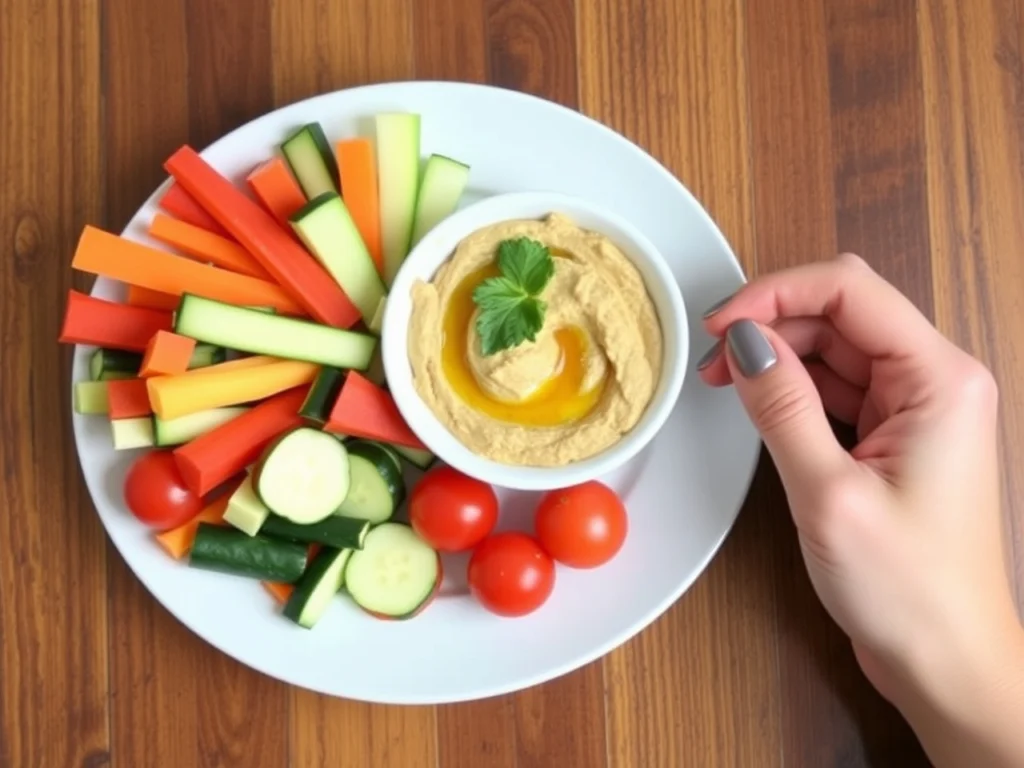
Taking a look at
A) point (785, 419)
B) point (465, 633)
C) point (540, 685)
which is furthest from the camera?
point (540, 685)

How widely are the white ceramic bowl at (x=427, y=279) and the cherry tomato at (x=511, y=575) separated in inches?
6.2

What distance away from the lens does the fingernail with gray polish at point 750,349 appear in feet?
6.44

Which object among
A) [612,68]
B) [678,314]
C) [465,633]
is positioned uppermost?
[612,68]

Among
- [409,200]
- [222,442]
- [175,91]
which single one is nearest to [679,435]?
[409,200]

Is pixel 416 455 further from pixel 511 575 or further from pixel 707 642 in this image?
pixel 707 642

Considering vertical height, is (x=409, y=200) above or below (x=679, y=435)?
above

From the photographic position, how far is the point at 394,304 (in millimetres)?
2084

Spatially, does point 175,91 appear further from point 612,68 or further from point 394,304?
point 612,68

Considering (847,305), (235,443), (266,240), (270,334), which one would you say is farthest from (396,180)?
(847,305)

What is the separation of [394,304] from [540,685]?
0.92m

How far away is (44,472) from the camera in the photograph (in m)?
2.34

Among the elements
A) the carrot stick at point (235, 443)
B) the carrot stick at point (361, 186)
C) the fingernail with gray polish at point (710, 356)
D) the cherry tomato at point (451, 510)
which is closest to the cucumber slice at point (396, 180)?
the carrot stick at point (361, 186)

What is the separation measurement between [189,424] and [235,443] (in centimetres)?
11

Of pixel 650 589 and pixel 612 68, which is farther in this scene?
pixel 612 68
